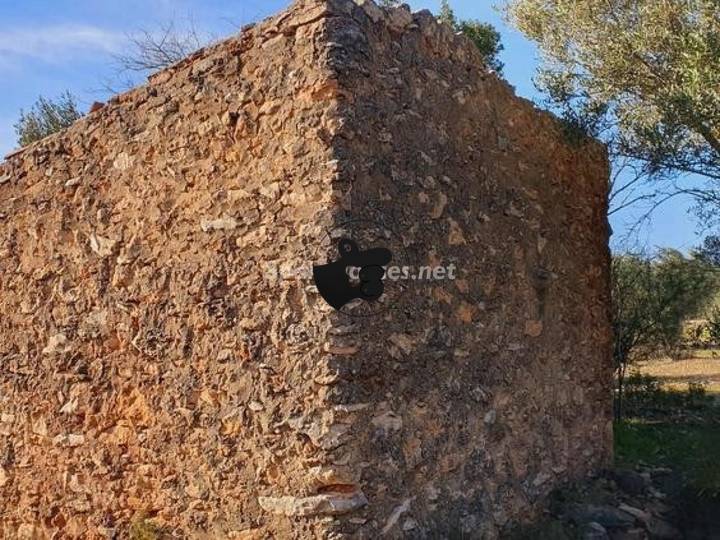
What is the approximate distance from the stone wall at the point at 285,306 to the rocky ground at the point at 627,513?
207mm

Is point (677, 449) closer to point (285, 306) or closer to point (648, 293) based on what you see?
point (648, 293)

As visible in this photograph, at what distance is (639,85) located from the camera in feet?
25.6

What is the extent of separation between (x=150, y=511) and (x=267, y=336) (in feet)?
4.97

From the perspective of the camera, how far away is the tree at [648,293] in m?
11.4

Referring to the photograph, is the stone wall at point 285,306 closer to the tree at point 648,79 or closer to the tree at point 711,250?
the tree at point 648,79

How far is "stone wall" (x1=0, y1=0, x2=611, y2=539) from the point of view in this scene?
4.47 meters

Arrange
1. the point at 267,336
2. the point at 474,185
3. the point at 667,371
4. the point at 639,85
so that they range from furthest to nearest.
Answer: the point at 667,371 → the point at 639,85 → the point at 474,185 → the point at 267,336

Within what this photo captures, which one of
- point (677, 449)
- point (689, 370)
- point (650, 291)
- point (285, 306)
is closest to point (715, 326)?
point (650, 291)

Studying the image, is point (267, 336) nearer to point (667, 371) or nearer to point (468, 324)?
point (468, 324)

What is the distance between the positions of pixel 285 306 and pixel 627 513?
10.8 ft

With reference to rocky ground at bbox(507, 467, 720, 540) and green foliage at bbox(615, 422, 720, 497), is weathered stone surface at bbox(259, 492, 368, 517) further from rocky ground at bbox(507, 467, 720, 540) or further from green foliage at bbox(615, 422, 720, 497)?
green foliage at bbox(615, 422, 720, 497)

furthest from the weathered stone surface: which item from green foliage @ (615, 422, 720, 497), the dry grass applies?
the dry grass

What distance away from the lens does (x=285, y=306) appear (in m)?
4.56

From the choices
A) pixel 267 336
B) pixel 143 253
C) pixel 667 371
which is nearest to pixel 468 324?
pixel 267 336
